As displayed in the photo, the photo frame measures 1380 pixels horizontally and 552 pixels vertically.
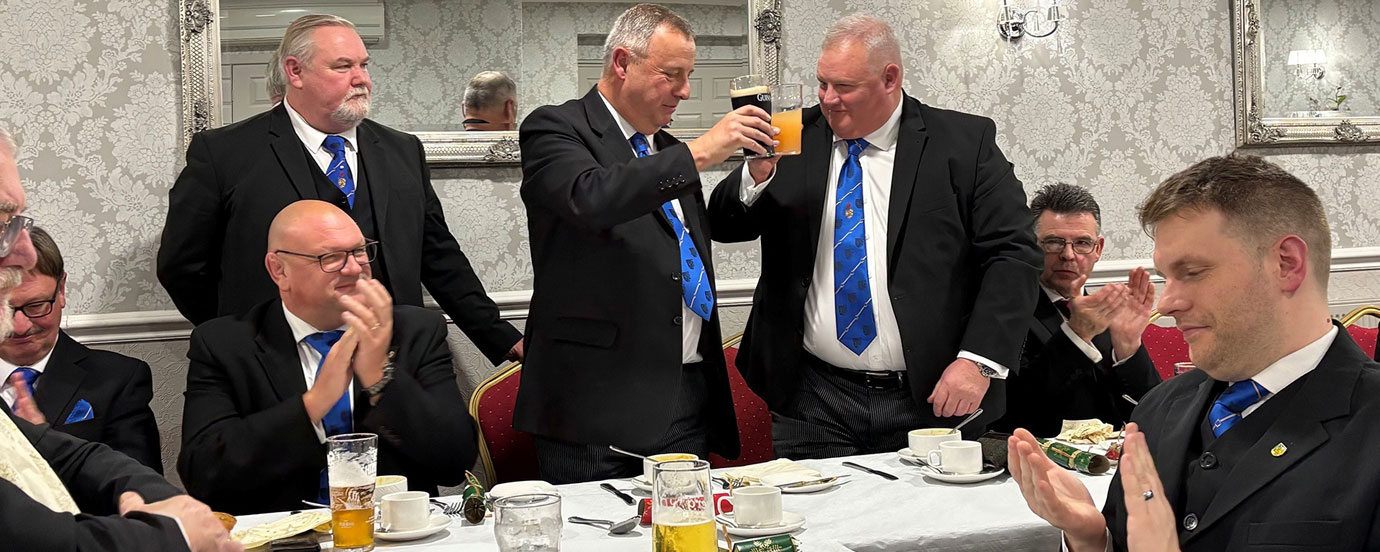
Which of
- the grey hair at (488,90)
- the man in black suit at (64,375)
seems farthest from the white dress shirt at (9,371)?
the grey hair at (488,90)

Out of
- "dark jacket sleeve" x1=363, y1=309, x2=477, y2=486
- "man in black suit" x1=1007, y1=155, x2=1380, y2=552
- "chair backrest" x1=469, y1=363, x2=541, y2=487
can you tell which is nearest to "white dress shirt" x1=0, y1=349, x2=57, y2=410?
"dark jacket sleeve" x1=363, y1=309, x2=477, y2=486

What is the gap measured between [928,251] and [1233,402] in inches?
51.1

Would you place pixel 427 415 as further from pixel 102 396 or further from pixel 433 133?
pixel 433 133

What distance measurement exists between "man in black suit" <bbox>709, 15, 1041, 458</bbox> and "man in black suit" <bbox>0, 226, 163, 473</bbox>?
1.51 metres

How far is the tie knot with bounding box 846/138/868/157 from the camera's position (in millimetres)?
3006

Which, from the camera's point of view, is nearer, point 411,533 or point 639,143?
point 411,533

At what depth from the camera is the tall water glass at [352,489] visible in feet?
6.08

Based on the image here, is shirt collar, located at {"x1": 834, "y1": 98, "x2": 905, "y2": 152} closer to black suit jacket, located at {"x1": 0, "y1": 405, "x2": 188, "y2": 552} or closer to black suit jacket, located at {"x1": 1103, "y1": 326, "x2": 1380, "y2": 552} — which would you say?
black suit jacket, located at {"x1": 1103, "y1": 326, "x2": 1380, "y2": 552}

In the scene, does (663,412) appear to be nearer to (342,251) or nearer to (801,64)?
(342,251)

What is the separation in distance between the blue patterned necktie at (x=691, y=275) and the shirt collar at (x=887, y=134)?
490 mm

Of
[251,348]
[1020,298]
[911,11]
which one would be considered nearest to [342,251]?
[251,348]

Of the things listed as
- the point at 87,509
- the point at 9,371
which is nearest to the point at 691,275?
the point at 87,509

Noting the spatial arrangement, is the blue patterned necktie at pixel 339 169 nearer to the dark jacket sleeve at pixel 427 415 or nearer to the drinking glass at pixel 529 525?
the dark jacket sleeve at pixel 427 415

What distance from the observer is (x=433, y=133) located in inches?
146
